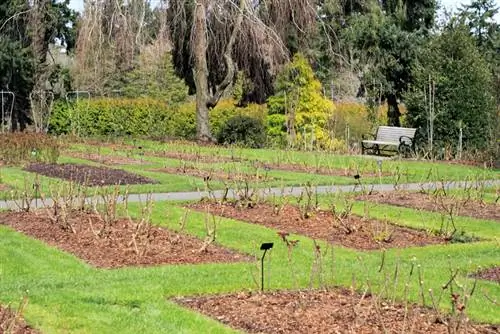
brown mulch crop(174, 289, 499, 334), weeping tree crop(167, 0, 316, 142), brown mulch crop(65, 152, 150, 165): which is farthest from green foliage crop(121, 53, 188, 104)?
brown mulch crop(174, 289, 499, 334)

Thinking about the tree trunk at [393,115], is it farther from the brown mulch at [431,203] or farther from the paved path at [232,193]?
the brown mulch at [431,203]

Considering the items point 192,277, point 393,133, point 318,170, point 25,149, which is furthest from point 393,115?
point 192,277

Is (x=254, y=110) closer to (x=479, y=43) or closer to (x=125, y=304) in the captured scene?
(x=479, y=43)

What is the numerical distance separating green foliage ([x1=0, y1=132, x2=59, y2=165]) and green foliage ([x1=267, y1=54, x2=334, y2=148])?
9554mm

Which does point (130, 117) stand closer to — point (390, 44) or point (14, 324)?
point (390, 44)

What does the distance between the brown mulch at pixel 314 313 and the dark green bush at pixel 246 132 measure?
1852 cm

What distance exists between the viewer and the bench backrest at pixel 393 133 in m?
22.0

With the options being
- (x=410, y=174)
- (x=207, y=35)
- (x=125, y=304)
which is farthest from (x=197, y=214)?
(x=207, y=35)

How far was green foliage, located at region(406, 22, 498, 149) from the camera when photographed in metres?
20.8

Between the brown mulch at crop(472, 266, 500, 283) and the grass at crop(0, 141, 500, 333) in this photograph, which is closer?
the grass at crop(0, 141, 500, 333)

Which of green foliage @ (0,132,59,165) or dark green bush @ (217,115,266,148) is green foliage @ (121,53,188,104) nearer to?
dark green bush @ (217,115,266,148)

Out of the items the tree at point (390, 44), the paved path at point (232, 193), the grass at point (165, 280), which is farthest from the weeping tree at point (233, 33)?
the grass at point (165, 280)

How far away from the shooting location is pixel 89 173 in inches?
514

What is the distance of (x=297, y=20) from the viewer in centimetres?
2627
